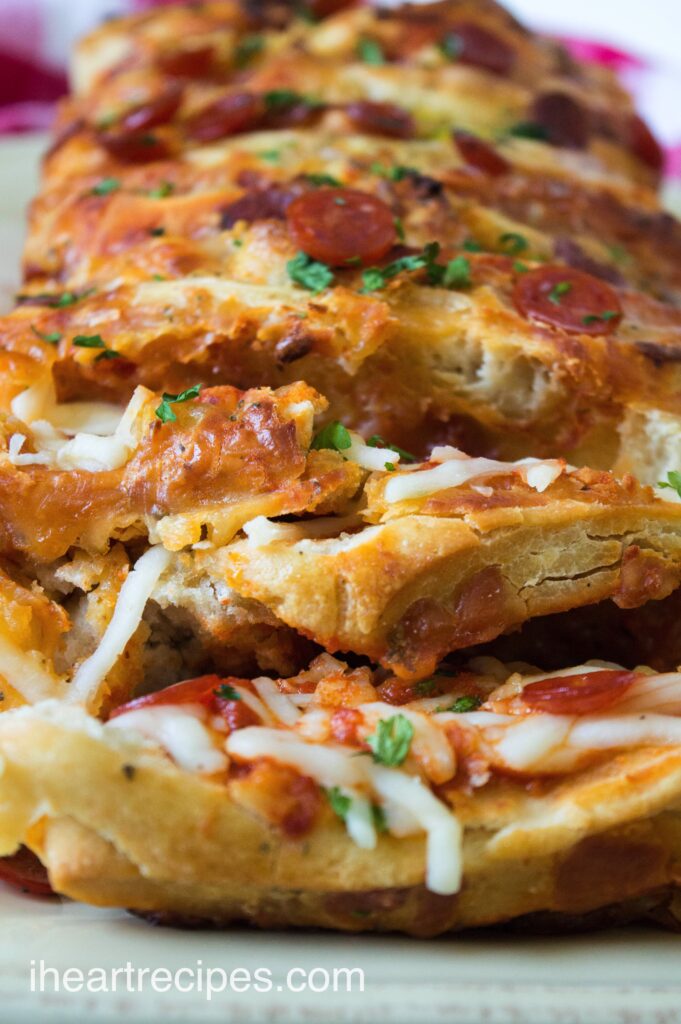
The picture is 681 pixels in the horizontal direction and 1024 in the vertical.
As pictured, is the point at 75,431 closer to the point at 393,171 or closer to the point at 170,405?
Result: the point at 170,405

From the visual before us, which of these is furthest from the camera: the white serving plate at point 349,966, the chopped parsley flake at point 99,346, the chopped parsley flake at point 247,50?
the chopped parsley flake at point 247,50

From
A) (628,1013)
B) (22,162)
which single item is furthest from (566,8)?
(628,1013)

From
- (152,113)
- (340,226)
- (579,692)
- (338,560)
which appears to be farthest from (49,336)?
(152,113)

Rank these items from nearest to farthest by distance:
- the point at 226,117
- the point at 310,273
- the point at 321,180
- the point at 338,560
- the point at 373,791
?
1. the point at 373,791
2. the point at 338,560
3. the point at 310,273
4. the point at 321,180
5. the point at 226,117

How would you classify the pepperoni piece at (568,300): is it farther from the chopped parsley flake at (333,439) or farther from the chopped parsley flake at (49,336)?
the chopped parsley flake at (49,336)

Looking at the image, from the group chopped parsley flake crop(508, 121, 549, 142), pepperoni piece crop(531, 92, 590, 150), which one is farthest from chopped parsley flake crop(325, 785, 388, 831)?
pepperoni piece crop(531, 92, 590, 150)

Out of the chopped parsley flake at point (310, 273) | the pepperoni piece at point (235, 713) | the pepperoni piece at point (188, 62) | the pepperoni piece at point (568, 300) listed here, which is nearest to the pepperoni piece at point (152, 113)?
the pepperoni piece at point (188, 62)
